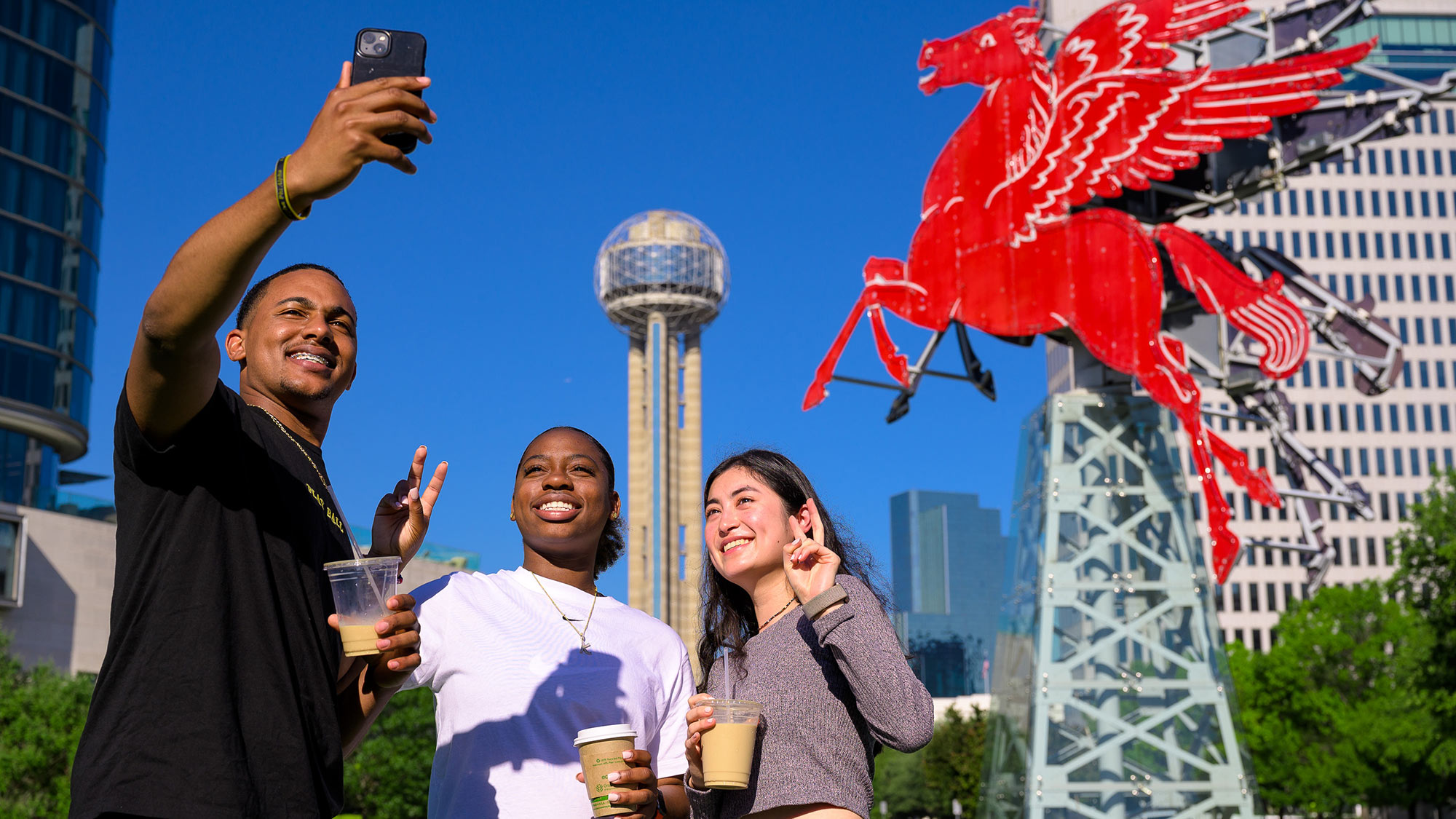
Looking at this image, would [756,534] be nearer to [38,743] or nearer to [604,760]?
[604,760]

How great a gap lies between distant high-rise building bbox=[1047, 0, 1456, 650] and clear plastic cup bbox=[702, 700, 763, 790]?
78915mm

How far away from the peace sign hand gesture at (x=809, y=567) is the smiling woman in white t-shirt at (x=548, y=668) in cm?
62

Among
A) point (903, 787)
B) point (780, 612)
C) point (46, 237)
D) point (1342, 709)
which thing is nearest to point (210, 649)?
point (780, 612)

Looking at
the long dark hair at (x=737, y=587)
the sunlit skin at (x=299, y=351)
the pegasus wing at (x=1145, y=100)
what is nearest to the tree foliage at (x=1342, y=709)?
the pegasus wing at (x=1145, y=100)

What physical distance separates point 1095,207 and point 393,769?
86.4ft

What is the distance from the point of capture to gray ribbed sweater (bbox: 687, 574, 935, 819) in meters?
3.68

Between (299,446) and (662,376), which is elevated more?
(662,376)

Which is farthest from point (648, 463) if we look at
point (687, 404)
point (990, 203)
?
point (990, 203)

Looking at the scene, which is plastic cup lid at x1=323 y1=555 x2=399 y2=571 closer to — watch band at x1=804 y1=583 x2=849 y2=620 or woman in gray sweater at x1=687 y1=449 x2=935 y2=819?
woman in gray sweater at x1=687 y1=449 x2=935 y2=819

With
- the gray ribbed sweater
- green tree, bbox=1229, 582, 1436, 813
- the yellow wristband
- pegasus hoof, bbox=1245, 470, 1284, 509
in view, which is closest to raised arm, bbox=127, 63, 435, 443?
the yellow wristband

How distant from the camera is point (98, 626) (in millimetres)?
44094

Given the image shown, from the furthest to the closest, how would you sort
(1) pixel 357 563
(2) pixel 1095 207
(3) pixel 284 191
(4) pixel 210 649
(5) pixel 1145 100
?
(2) pixel 1095 207, (5) pixel 1145 100, (1) pixel 357 563, (4) pixel 210 649, (3) pixel 284 191

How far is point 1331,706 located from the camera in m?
34.7

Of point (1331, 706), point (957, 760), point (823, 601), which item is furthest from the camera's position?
point (957, 760)
